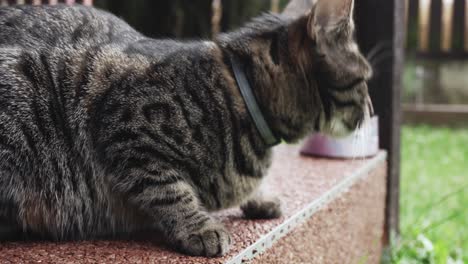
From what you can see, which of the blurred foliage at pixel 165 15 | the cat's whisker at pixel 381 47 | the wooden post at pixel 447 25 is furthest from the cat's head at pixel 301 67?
the wooden post at pixel 447 25

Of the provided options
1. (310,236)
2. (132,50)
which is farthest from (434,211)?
(132,50)

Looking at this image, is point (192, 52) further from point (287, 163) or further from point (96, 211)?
point (287, 163)

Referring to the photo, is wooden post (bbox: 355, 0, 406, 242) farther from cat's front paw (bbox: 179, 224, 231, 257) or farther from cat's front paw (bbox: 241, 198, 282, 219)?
cat's front paw (bbox: 179, 224, 231, 257)

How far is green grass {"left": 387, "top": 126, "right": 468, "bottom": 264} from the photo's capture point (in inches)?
91.2

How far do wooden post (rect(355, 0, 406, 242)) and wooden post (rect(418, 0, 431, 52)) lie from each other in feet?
10.8

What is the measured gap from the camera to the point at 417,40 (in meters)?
5.49

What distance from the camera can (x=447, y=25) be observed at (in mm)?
5613

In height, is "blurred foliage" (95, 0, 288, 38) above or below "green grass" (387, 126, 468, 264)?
above

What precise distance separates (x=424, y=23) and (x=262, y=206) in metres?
4.78

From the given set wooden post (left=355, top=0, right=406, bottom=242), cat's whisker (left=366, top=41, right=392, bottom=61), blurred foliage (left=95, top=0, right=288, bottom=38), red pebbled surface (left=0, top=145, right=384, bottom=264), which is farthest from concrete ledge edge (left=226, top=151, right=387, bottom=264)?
blurred foliage (left=95, top=0, right=288, bottom=38)

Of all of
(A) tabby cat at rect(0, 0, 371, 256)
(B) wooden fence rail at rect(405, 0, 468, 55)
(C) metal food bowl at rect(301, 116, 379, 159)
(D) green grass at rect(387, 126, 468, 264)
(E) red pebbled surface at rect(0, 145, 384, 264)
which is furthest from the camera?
(B) wooden fence rail at rect(405, 0, 468, 55)

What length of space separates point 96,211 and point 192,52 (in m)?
0.46

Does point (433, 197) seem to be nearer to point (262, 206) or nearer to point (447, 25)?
point (262, 206)

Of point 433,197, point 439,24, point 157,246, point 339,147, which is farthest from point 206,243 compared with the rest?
point 439,24
